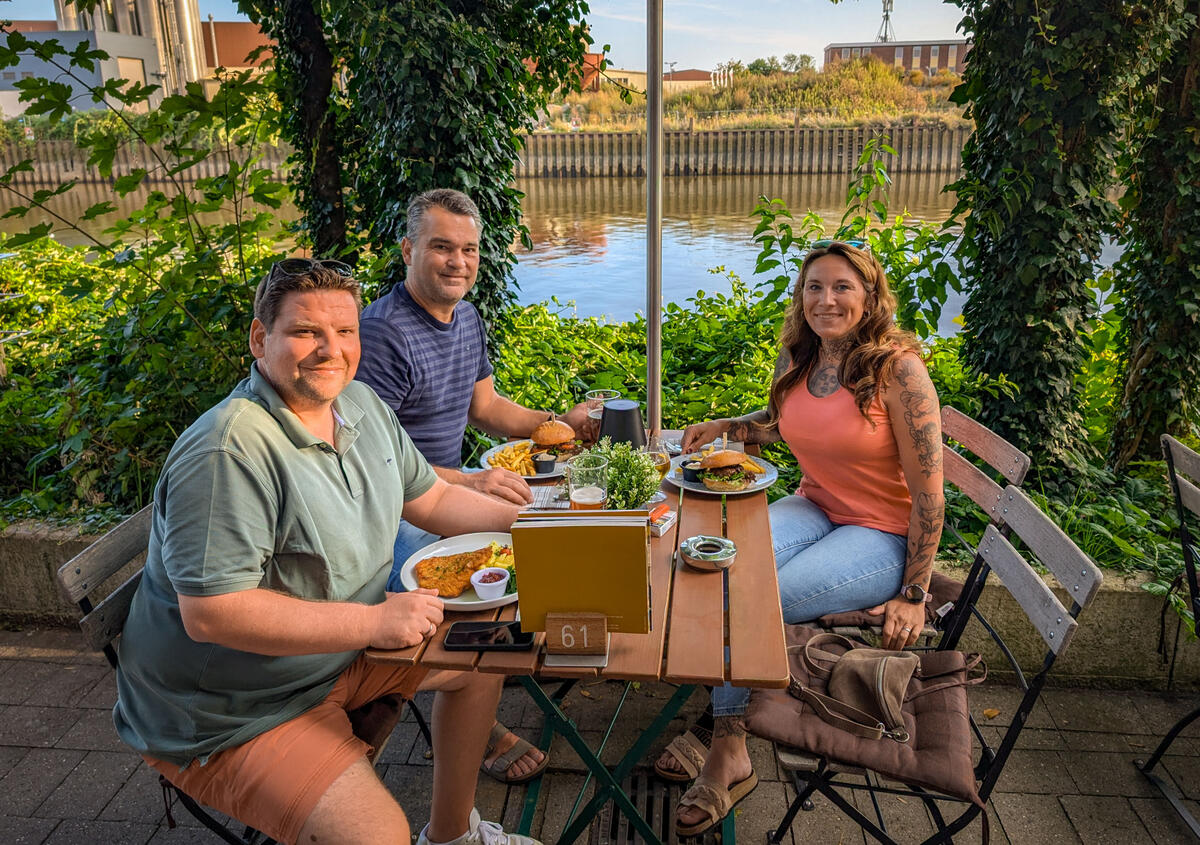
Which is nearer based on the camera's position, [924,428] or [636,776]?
[924,428]

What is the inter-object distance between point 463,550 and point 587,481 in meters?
0.35

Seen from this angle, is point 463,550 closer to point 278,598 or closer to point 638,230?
point 278,598

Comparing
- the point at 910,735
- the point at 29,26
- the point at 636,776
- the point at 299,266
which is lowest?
the point at 636,776

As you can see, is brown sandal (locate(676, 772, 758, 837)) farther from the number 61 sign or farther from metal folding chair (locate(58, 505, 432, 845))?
the number 61 sign

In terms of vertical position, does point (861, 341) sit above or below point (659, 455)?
above

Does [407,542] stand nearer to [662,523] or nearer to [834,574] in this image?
[662,523]

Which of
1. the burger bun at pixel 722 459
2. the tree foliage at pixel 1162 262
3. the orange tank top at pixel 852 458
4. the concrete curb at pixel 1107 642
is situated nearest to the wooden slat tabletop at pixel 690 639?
the burger bun at pixel 722 459

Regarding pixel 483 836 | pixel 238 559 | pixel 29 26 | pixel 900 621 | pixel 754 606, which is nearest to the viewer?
pixel 238 559

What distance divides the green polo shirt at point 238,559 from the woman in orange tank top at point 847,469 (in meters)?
1.06

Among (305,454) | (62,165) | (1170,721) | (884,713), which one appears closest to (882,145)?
(1170,721)

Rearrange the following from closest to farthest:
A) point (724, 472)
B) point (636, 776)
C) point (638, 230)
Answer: point (724, 472) → point (636, 776) → point (638, 230)

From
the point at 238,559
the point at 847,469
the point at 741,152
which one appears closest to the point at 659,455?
the point at 847,469

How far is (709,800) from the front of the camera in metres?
2.13

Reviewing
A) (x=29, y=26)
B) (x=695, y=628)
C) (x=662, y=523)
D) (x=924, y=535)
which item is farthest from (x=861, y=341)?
(x=29, y=26)
